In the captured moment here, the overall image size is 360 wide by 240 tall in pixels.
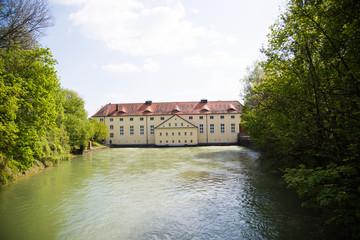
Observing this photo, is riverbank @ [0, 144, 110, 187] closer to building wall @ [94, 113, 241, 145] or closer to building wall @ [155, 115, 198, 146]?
building wall @ [155, 115, 198, 146]

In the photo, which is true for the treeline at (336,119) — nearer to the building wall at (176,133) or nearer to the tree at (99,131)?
the building wall at (176,133)

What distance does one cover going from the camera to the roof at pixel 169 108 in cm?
4438

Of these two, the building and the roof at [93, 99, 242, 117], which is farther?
the roof at [93, 99, 242, 117]

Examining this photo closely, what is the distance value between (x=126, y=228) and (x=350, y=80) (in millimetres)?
6751

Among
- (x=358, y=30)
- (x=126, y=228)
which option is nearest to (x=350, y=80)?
(x=358, y=30)

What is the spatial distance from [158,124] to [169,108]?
3.74 metres

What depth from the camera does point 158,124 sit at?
4447 centimetres

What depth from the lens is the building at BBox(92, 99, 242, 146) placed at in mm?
41531

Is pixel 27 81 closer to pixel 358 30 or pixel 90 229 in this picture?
pixel 90 229

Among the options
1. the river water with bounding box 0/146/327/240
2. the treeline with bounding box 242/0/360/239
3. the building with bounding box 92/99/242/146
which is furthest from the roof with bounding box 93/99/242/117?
the treeline with bounding box 242/0/360/239

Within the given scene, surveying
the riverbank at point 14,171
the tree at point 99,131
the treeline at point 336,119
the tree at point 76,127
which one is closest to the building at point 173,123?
the tree at point 99,131

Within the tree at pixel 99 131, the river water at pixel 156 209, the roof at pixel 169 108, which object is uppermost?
the roof at pixel 169 108

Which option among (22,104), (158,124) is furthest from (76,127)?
(22,104)

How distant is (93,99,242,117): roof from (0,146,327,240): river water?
3097cm
